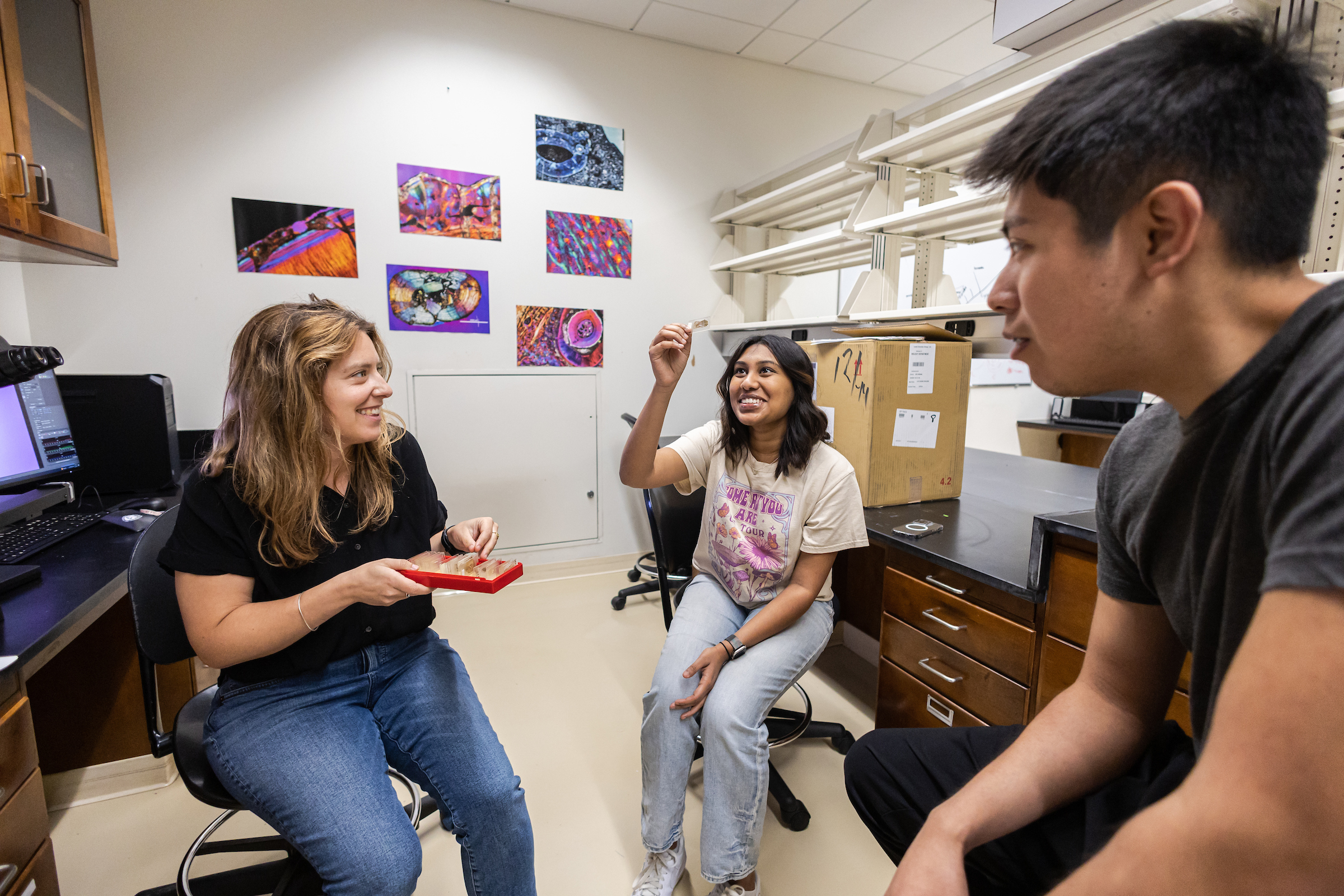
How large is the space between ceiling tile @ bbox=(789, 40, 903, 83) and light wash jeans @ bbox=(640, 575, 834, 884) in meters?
3.12

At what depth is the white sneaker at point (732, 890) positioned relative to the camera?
49.9 inches

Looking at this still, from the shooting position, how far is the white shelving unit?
1.57 meters

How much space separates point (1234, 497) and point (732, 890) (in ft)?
4.06

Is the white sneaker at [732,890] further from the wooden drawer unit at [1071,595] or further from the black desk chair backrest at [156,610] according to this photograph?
the black desk chair backrest at [156,610]

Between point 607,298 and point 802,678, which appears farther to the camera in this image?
point 607,298

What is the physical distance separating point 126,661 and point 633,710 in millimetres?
1498

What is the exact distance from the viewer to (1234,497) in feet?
1.78

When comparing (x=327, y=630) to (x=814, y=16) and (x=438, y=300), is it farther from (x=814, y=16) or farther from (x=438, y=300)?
(x=814, y=16)

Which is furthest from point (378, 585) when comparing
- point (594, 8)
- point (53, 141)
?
point (594, 8)

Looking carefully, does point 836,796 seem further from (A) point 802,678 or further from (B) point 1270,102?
(B) point 1270,102

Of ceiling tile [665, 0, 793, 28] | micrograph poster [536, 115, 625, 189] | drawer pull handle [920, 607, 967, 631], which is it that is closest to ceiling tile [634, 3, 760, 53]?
ceiling tile [665, 0, 793, 28]

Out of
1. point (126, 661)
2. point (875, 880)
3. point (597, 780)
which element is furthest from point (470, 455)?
point (875, 880)

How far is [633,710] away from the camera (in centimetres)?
206

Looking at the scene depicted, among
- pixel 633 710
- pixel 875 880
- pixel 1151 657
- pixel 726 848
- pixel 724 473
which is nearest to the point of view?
pixel 1151 657
